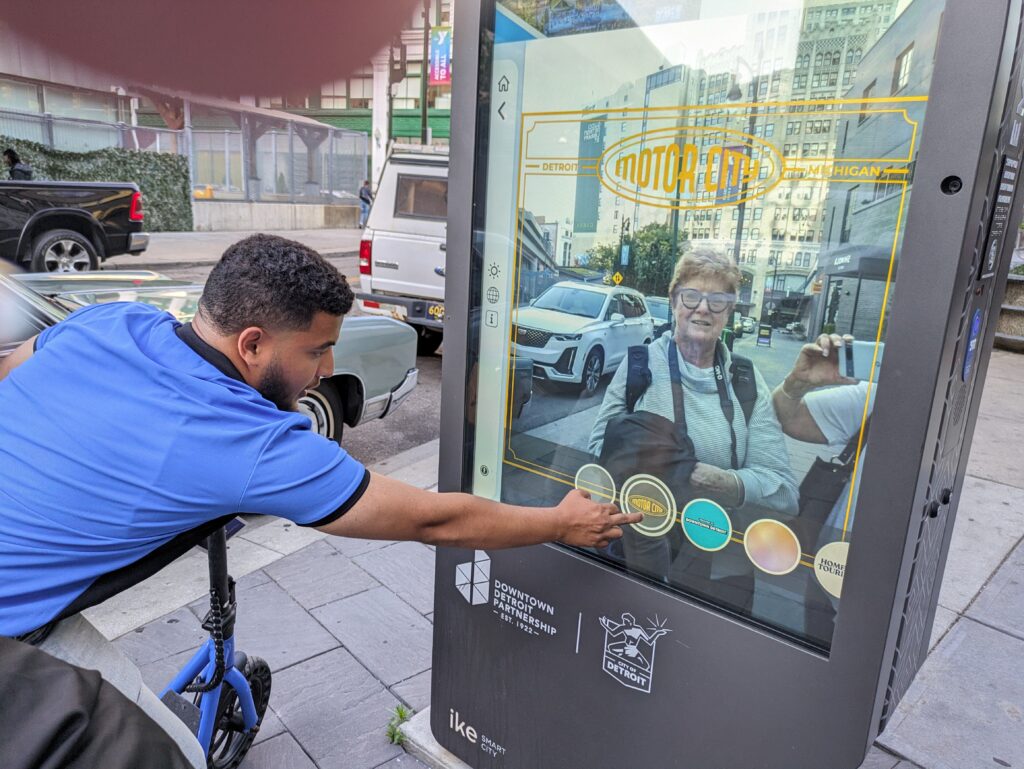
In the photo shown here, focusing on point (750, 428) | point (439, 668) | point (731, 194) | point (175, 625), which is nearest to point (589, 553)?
point (750, 428)

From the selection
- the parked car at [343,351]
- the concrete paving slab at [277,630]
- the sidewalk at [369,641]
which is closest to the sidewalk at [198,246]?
the parked car at [343,351]

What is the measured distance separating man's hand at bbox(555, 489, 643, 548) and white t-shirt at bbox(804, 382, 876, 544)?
20.4 inches

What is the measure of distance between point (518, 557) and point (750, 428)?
0.81 metres

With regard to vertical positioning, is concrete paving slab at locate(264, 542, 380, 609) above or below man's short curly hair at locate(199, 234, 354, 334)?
below

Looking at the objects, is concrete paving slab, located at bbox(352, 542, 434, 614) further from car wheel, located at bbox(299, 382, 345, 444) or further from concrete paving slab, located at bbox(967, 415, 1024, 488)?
concrete paving slab, located at bbox(967, 415, 1024, 488)

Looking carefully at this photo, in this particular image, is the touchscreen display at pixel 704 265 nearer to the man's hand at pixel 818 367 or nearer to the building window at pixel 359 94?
the man's hand at pixel 818 367

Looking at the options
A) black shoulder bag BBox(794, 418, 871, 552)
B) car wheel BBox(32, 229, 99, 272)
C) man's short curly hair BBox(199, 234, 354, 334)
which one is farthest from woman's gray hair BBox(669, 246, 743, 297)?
car wheel BBox(32, 229, 99, 272)

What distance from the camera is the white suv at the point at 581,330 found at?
1.83 metres

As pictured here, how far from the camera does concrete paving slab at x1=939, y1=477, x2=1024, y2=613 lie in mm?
3889

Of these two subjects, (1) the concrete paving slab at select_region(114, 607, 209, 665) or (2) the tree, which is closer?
(2) the tree

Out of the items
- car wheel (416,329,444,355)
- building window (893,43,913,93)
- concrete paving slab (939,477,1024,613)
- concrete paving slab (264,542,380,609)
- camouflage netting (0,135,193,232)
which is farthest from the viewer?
camouflage netting (0,135,193,232)

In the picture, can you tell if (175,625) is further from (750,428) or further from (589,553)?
(750,428)

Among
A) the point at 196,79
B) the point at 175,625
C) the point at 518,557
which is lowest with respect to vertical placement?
the point at 175,625

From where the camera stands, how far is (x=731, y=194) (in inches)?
62.4
